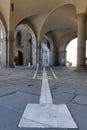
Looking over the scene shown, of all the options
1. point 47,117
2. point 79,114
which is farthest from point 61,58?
point 47,117

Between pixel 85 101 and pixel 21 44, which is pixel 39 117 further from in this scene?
pixel 21 44

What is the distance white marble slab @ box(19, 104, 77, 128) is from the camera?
2084mm

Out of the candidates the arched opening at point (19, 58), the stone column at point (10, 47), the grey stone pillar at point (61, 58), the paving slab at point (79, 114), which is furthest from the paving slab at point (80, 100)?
the arched opening at point (19, 58)

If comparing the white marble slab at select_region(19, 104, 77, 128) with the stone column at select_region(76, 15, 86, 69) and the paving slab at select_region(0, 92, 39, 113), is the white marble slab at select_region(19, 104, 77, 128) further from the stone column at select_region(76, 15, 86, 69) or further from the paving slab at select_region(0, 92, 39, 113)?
the stone column at select_region(76, 15, 86, 69)

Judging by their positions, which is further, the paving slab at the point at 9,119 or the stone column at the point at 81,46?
the stone column at the point at 81,46

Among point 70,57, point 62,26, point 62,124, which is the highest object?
point 62,26

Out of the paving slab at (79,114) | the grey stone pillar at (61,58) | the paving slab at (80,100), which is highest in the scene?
the grey stone pillar at (61,58)

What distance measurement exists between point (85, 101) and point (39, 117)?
1.27 metres

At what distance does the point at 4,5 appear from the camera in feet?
53.5

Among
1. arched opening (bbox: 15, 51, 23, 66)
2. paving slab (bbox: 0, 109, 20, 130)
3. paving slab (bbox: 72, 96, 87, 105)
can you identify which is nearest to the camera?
paving slab (bbox: 0, 109, 20, 130)

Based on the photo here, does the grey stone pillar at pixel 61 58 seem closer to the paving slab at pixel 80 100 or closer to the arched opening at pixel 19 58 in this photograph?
the arched opening at pixel 19 58

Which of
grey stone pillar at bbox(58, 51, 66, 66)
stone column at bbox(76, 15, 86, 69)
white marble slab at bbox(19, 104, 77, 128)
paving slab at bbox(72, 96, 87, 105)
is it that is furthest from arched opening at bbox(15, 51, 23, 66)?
white marble slab at bbox(19, 104, 77, 128)

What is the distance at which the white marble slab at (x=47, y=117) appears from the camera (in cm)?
208

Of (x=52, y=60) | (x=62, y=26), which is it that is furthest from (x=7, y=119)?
(x=52, y=60)
